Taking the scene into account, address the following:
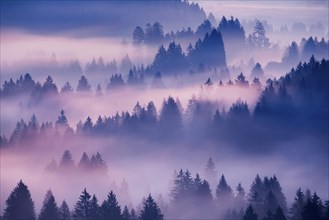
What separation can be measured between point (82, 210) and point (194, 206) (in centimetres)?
1839

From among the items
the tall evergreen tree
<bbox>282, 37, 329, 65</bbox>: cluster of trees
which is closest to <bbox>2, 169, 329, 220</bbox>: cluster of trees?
the tall evergreen tree

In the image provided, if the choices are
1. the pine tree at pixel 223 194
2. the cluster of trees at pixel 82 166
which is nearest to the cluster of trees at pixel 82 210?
the pine tree at pixel 223 194

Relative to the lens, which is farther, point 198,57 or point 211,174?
point 198,57

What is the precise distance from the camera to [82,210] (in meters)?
61.9

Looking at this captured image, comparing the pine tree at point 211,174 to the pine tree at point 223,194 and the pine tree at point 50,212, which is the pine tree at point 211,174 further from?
the pine tree at point 50,212

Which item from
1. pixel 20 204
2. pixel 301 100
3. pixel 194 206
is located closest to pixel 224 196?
→ pixel 194 206

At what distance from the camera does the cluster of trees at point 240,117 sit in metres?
99.2

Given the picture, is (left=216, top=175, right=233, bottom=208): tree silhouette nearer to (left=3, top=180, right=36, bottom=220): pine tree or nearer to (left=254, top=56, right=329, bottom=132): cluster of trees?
(left=3, top=180, right=36, bottom=220): pine tree

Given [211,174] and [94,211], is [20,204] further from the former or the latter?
[211,174]

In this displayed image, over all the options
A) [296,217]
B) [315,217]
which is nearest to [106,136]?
[296,217]

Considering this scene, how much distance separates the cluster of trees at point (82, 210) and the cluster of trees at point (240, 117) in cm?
3941

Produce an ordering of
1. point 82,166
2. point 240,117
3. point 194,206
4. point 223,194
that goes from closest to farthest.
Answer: point 223,194, point 194,206, point 82,166, point 240,117

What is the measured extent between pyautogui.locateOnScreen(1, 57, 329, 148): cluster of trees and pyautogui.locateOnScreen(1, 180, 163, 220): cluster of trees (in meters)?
39.4

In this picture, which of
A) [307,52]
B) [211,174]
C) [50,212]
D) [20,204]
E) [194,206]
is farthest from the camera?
[307,52]
